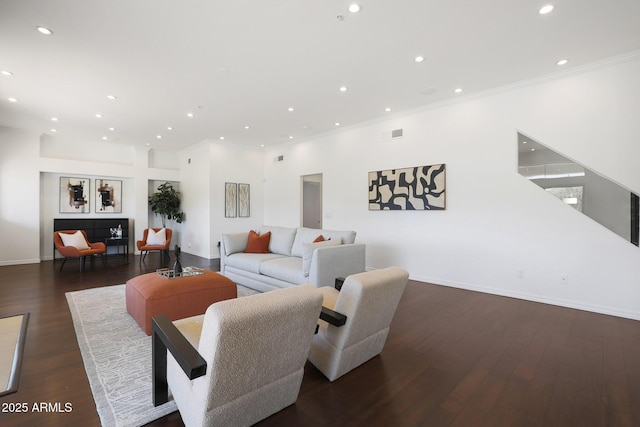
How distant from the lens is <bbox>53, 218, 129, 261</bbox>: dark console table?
7047 millimetres

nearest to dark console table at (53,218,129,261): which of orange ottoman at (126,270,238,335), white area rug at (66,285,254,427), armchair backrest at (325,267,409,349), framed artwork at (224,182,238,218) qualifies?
framed artwork at (224,182,238,218)

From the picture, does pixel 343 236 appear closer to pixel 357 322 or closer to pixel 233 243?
pixel 233 243

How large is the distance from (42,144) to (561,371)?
33.3ft

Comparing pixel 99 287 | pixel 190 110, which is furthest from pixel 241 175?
pixel 99 287

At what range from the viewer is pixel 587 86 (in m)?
3.60

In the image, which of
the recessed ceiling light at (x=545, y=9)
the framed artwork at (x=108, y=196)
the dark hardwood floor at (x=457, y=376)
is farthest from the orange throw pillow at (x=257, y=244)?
the framed artwork at (x=108, y=196)

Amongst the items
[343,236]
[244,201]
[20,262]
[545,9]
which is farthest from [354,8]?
[20,262]

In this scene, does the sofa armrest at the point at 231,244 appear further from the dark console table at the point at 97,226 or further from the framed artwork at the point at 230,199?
the dark console table at the point at 97,226

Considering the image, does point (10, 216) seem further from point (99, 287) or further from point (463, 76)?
point (463, 76)

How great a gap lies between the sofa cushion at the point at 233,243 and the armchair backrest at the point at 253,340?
138 inches

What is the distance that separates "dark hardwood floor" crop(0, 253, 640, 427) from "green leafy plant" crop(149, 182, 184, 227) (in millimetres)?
4780

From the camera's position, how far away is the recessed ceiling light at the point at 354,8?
2.54m

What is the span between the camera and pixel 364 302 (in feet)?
6.36

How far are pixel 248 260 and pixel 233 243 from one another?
2.17ft
